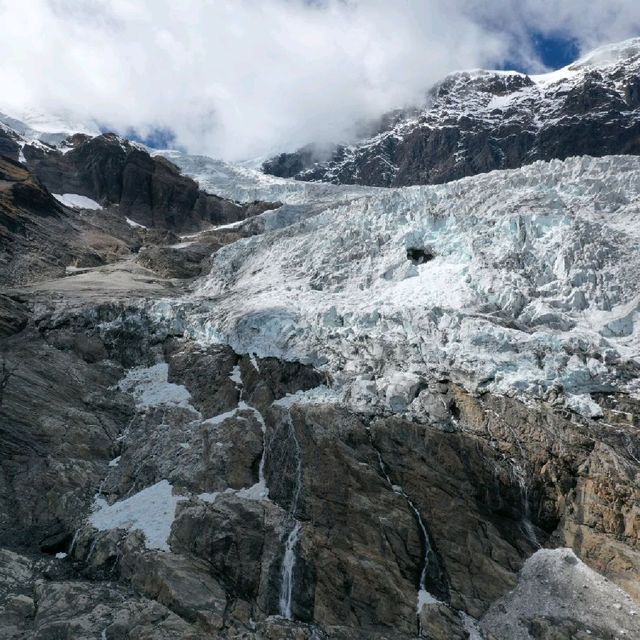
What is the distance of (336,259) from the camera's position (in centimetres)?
3944

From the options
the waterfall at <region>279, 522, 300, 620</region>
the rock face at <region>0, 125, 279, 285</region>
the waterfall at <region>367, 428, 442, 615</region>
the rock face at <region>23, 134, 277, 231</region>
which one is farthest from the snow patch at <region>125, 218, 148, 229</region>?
the waterfall at <region>279, 522, 300, 620</region>

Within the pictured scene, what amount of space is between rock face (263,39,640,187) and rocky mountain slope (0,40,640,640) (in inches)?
4092

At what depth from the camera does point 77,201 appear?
294 ft

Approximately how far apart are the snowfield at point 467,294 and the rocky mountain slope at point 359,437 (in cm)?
15

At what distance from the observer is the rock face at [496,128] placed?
127062mm

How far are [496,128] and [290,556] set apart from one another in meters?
143

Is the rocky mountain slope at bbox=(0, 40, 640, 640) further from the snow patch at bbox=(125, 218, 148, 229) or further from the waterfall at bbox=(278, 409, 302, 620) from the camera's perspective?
the snow patch at bbox=(125, 218, 148, 229)

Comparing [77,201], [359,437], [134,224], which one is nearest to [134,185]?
[77,201]

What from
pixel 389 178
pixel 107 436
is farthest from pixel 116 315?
pixel 389 178

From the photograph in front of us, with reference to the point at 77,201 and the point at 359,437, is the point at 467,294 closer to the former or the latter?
the point at 359,437

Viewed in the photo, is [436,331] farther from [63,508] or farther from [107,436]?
[63,508]

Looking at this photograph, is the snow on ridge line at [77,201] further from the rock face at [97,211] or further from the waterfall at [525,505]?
the waterfall at [525,505]

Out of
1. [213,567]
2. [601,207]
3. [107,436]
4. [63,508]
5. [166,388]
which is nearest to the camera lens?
[213,567]

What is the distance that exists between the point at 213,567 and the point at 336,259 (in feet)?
78.1
